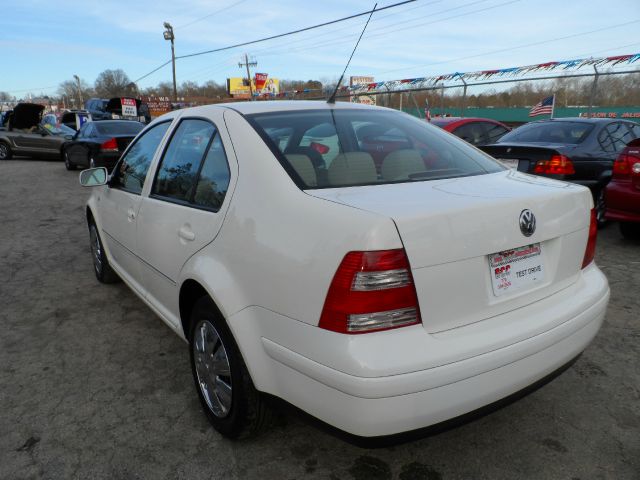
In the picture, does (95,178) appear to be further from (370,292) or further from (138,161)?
(370,292)

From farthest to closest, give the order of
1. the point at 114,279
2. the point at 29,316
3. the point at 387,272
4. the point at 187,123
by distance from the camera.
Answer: the point at 114,279
the point at 29,316
the point at 187,123
the point at 387,272

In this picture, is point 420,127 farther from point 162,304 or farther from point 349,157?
point 162,304

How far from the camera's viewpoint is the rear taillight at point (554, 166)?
5852 mm

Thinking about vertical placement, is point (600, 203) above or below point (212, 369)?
above

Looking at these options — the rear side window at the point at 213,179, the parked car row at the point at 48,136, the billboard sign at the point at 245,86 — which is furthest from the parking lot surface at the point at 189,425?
the billboard sign at the point at 245,86

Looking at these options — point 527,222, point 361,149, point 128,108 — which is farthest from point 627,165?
point 128,108

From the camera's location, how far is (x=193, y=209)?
2451 mm

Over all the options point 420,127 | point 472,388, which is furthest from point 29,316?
point 472,388

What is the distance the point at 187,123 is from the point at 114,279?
7.64ft

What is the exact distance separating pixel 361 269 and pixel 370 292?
3.4 inches

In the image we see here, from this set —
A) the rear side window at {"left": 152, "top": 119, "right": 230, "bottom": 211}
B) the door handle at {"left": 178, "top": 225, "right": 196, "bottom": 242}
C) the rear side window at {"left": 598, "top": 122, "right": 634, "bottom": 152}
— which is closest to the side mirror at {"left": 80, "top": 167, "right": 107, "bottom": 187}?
the rear side window at {"left": 152, "top": 119, "right": 230, "bottom": 211}

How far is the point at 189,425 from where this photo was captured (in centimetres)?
249

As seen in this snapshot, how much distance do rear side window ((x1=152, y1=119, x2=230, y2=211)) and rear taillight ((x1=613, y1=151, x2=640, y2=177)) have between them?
4785mm

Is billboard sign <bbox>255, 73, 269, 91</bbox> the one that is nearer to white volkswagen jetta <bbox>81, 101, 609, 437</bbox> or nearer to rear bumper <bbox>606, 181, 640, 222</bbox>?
rear bumper <bbox>606, 181, 640, 222</bbox>
